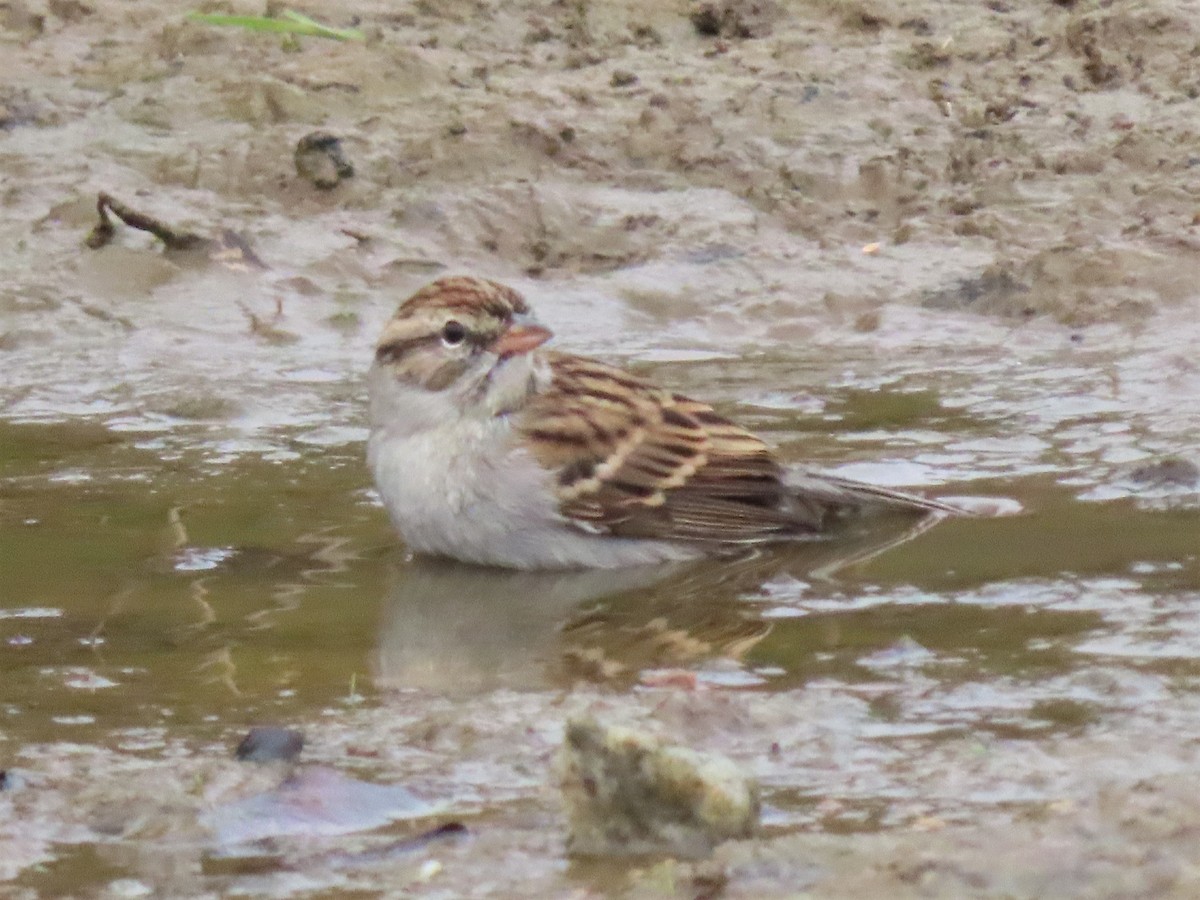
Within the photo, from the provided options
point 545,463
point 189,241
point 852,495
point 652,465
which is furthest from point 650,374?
point 545,463

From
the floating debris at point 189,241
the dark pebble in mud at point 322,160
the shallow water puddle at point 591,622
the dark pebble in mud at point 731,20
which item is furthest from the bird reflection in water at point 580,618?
the dark pebble in mud at point 731,20

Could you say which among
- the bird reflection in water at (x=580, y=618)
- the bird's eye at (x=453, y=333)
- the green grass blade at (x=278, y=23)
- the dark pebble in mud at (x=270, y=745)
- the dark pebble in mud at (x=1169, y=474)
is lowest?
the bird reflection in water at (x=580, y=618)

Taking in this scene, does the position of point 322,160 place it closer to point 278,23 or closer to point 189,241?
point 278,23

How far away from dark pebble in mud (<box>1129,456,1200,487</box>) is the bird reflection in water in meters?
0.68

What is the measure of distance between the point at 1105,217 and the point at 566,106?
2530 millimetres

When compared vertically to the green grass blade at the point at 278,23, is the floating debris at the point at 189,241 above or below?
below

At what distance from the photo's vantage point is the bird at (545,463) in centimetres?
648

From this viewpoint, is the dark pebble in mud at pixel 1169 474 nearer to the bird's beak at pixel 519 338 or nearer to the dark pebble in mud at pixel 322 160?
Result: the bird's beak at pixel 519 338

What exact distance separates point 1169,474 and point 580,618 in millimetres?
1935

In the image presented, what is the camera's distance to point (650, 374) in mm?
9109

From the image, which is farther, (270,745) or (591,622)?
(591,622)

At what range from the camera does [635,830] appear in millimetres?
3924

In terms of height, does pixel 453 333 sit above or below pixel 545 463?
above

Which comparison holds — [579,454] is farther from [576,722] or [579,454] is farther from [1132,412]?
[576,722]
